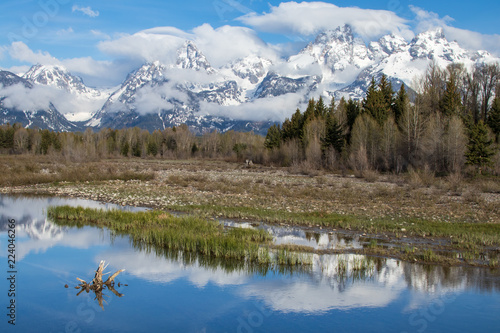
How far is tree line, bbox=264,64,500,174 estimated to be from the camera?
169 ft

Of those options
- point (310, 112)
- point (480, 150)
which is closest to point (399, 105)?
point (480, 150)

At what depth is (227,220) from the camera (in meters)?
21.4

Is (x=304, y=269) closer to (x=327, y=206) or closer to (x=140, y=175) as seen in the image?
(x=327, y=206)

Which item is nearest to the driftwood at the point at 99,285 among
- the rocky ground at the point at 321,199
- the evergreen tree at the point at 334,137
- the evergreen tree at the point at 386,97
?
the rocky ground at the point at 321,199

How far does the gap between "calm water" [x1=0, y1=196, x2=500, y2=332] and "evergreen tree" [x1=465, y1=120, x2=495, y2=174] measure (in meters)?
40.1

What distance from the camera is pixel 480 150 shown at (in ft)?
159

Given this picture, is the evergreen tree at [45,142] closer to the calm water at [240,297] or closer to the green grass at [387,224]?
the green grass at [387,224]

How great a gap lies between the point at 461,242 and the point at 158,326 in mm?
12494

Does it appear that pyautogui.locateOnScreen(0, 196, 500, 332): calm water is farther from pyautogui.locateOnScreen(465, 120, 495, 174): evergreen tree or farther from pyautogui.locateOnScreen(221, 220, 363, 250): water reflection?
pyautogui.locateOnScreen(465, 120, 495, 174): evergreen tree

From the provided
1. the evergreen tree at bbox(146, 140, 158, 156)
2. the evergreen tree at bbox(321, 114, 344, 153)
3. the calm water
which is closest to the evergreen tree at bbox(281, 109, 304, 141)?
the evergreen tree at bbox(321, 114, 344, 153)

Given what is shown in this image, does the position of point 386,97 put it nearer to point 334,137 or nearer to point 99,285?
point 334,137

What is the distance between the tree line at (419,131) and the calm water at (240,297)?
3727 centimetres

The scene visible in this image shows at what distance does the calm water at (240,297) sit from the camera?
987cm

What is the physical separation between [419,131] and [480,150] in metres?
12.2
